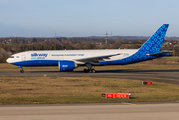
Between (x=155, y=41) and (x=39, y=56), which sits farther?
(x=155, y=41)

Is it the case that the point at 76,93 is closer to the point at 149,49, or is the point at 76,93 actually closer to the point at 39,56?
the point at 39,56

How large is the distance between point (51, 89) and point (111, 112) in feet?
39.4

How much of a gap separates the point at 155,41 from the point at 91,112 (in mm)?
31191

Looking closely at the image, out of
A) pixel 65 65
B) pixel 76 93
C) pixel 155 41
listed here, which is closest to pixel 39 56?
pixel 65 65

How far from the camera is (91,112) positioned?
14.7m

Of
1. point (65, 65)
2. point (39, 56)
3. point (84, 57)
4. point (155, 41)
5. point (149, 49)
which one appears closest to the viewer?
point (65, 65)

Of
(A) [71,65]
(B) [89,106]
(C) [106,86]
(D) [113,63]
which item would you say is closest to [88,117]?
(B) [89,106]

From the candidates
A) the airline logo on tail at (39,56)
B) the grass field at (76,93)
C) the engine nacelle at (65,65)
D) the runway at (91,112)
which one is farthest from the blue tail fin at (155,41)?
the runway at (91,112)

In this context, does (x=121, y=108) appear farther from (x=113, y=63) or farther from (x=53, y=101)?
(x=113, y=63)

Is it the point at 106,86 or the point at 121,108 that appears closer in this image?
the point at 121,108

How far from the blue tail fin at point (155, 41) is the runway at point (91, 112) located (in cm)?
2635

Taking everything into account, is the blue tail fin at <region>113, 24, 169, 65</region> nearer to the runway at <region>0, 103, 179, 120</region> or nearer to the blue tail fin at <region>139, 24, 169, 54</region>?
the blue tail fin at <region>139, 24, 169, 54</region>

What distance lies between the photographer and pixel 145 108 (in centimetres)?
1577

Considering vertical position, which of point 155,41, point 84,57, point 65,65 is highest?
point 155,41
